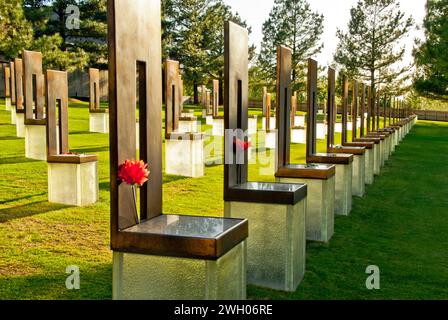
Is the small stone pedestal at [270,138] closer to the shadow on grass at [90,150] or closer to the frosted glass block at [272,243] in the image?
the shadow on grass at [90,150]

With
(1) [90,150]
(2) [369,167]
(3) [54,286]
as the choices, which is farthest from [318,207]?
(1) [90,150]

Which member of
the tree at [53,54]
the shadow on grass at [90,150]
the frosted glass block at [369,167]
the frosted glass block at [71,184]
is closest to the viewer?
the frosted glass block at [71,184]

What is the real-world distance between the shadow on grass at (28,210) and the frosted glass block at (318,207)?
3.20 m

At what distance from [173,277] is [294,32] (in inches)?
1799

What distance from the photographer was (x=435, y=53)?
37.2 meters

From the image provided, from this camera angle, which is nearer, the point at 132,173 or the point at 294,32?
the point at 132,173

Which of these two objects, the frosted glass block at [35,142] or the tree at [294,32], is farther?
→ the tree at [294,32]

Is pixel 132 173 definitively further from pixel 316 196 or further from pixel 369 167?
pixel 369 167

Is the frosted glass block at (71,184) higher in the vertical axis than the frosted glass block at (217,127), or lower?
lower

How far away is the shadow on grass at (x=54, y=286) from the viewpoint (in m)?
4.37

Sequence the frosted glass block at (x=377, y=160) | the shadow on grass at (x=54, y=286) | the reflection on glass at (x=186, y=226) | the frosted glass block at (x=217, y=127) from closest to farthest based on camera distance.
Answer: the reflection on glass at (x=186, y=226) → the shadow on grass at (x=54, y=286) → the frosted glass block at (x=377, y=160) → the frosted glass block at (x=217, y=127)

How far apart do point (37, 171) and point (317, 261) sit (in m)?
6.23

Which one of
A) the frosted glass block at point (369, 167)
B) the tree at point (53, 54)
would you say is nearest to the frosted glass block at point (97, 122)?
the frosted glass block at point (369, 167)

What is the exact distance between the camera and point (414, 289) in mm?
4969
